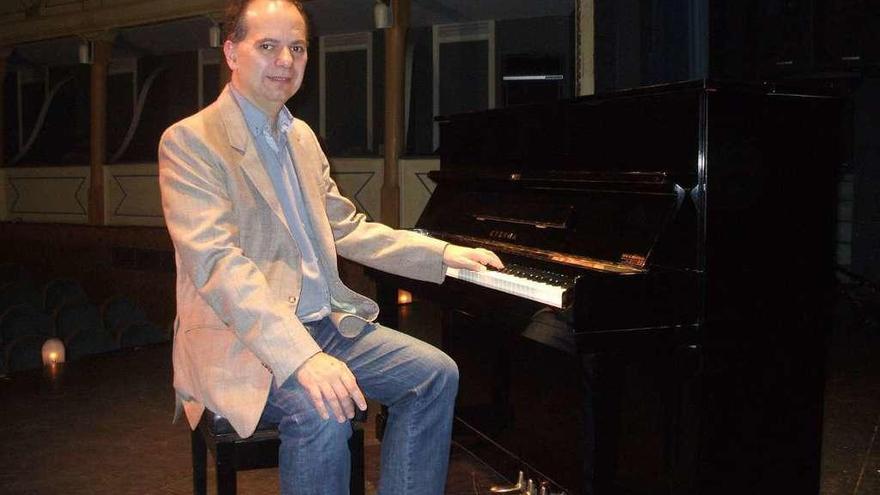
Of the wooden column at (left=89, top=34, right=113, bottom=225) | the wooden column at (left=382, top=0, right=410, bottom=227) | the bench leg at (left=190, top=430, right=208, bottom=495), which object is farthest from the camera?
the wooden column at (left=89, top=34, right=113, bottom=225)

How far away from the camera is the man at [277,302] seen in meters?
1.86

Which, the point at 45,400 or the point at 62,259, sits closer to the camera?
the point at 45,400

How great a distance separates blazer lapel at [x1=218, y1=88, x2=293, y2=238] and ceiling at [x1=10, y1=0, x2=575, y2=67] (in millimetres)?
7609

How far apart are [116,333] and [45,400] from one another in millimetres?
2862

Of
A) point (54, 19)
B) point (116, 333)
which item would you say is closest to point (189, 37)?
point (54, 19)

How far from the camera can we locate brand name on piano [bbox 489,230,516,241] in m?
2.91

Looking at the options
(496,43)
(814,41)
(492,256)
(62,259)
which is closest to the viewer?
(492,256)

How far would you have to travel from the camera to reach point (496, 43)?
10.2m

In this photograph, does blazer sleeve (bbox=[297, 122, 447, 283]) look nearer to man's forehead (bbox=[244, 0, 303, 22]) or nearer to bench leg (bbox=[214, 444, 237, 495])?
man's forehead (bbox=[244, 0, 303, 22])

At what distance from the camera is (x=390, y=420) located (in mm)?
2205

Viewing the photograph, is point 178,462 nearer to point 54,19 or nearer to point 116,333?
point 116,333

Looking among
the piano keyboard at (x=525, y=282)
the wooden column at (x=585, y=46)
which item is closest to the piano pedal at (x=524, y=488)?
the piano keyboard at (x=525, y=282)

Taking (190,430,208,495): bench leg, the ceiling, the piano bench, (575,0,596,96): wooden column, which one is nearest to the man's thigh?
the piano bench

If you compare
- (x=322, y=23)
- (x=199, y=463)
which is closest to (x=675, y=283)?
(x=199, y=463)
